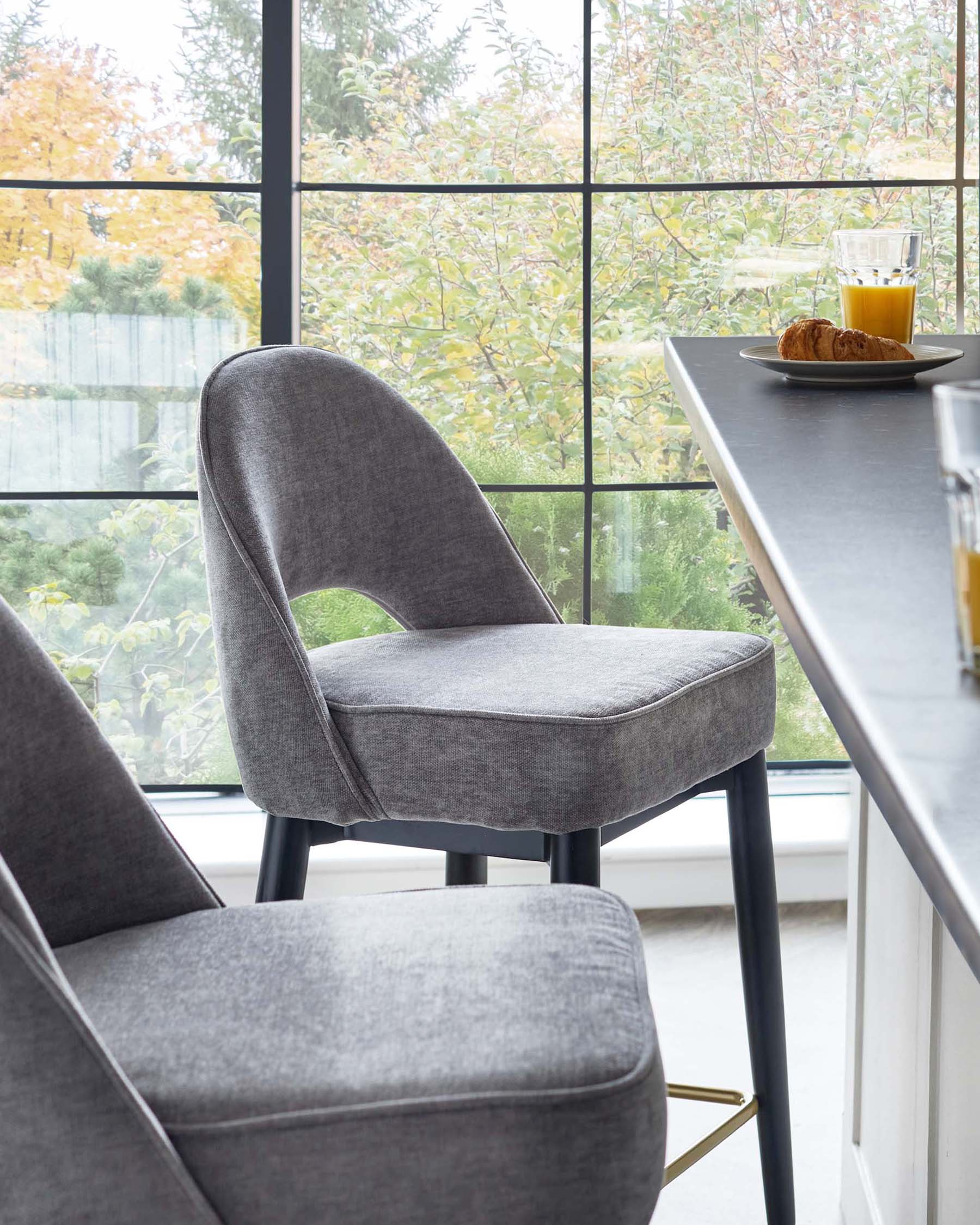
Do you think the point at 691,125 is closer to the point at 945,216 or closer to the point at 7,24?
the point at 945,216

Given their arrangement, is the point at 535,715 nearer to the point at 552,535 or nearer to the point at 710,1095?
the point at 710,1095

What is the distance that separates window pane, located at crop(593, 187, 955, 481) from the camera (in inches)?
104

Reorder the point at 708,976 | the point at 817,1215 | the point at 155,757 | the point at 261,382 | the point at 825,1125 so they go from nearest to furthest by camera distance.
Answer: the point at 261,382 < the point at 817,1215 < the point at 825,1125 < the point at 708,976 < the point at 155,757

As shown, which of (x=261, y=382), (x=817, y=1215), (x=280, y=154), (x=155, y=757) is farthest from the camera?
(x=155, y=757)

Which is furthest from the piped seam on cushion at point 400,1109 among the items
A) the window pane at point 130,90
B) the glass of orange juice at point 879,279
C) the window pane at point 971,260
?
the window pane at point 971,260

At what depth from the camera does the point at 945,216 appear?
267cm

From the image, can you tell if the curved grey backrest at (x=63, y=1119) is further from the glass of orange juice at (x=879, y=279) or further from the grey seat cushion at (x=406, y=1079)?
the glass of orange juice at (x=879, y=279)

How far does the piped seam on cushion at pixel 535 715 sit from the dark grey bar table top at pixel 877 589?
0.23 meters

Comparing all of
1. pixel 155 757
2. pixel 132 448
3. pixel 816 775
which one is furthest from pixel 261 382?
pixel 816 775

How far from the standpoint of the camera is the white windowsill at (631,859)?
250 cm

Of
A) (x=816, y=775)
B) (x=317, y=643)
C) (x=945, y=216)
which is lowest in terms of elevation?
(x=816, y=775)

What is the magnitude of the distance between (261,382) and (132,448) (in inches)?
45.4

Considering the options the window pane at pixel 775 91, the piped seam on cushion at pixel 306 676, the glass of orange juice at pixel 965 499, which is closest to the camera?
the glass of orange juice at pixel 965 499

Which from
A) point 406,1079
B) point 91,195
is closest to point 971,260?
point 91,195
